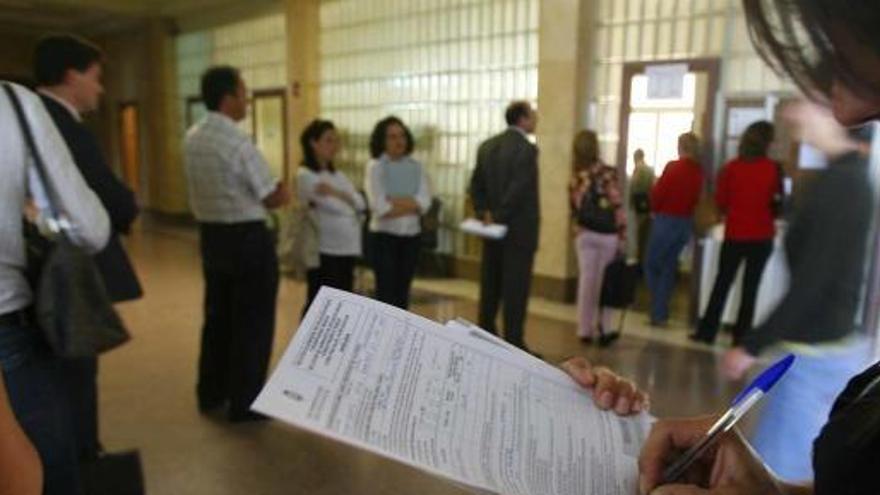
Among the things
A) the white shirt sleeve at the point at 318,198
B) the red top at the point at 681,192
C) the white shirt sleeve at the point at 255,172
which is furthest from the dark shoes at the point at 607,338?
the white shirt sleeve at the point at 255,172

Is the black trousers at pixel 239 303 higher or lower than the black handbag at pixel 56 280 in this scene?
lower

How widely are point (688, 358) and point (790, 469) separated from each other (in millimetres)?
2548

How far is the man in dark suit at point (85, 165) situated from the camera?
215 centimetres

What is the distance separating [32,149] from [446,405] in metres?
1.13

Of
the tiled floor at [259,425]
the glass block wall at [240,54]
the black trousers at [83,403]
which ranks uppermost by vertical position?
the glass block wall at [240,54]

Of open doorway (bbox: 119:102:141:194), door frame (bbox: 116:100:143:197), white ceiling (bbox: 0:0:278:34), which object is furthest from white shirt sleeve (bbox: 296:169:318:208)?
open doorway (bbox: 119:102:141:194)

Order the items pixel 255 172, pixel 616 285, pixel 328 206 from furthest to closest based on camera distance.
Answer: pixel 616 285
pixel 328 206
pixel 255 172

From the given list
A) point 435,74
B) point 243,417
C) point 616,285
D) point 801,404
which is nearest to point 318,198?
point 243,417

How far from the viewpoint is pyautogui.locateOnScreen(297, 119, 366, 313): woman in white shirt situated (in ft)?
12.9

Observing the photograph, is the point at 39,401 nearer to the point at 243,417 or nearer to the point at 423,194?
the point at 243,417

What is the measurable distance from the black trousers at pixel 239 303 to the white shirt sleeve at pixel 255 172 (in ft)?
0.50

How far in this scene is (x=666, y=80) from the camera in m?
5.01

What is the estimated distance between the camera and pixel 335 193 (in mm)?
3953

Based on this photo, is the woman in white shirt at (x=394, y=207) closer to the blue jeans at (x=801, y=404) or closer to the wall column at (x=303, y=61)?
the blue jeans at (x=801, y=404)
